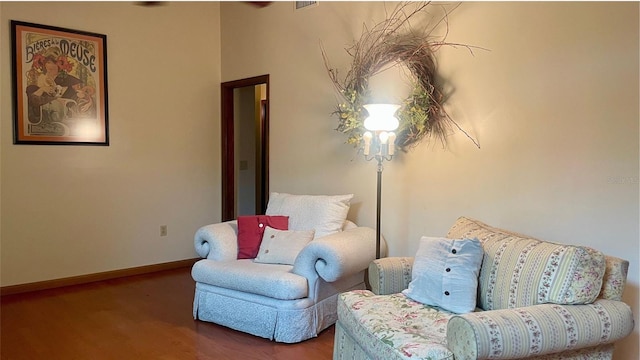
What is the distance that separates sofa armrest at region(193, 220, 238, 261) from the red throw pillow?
0.18ft

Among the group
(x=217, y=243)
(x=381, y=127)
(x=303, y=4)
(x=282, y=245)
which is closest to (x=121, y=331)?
(x=217, y=243)

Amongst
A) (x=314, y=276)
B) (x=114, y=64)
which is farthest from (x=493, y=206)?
(x=114, y=64)

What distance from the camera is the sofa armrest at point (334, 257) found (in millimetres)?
2775

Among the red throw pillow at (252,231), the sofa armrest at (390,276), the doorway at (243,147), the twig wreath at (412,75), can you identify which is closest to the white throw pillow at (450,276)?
the sofa armrest at (390,276)

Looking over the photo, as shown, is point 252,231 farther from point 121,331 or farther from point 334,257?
point 121,331

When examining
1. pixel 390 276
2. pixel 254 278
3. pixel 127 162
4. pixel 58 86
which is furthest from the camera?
pixel 127 162

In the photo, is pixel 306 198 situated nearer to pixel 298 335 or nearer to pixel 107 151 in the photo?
pixel 298 335

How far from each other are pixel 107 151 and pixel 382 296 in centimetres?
314

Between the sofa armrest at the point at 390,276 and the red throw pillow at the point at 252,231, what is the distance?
1115mm

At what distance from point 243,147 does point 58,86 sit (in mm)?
2034

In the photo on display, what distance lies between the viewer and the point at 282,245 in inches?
126

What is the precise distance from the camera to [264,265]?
10.2ft

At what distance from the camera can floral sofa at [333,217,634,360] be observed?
1646 mm

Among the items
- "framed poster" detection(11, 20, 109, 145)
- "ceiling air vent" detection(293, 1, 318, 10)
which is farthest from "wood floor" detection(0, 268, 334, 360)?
"ceiling air vent" detection(293, 1, 318, 10)
